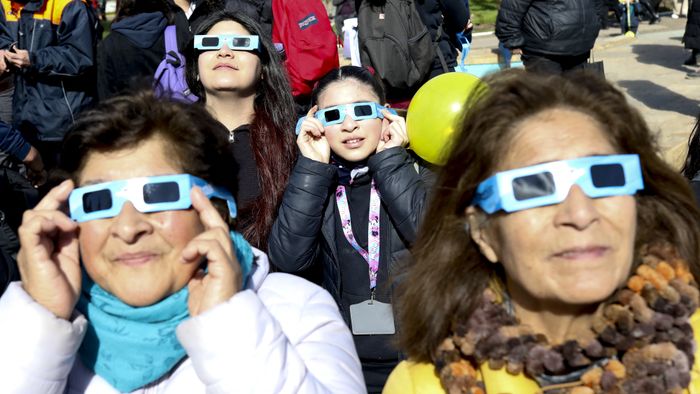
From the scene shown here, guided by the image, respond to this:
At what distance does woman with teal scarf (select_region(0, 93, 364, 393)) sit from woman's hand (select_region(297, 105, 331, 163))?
1049 mm

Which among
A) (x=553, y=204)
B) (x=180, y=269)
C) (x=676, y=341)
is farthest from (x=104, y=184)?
(x=676, y=341)

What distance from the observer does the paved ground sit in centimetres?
920

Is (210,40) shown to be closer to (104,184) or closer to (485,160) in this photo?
(104,184)

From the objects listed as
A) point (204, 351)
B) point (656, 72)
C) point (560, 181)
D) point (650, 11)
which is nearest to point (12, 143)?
point (204, 351)

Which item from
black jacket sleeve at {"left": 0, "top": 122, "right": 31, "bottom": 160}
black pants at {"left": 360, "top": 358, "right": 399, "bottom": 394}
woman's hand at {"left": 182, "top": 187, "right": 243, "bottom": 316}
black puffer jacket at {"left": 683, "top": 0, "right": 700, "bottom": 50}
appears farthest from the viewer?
black puffer jacket at {"left": 683, "top": 0, "right": 700, "bottom": 50}

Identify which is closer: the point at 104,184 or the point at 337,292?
the point at 104,184

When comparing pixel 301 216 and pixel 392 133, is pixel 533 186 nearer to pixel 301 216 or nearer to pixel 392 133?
pixel 301 216

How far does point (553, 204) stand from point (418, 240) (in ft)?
1.88

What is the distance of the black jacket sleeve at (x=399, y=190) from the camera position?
137 inches

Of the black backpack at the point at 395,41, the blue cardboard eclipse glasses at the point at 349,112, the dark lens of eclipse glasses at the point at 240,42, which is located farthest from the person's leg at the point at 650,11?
the blue cardboard eclipse glasses at the point at 349,112

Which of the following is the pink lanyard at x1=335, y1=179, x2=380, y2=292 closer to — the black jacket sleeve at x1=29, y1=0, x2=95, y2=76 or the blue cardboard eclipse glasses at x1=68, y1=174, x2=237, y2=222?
the blue cardboard eclipse glasses at x1=68, y1=174, x2=237, y2=222

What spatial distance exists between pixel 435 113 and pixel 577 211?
171 cm

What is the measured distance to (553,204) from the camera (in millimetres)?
2102

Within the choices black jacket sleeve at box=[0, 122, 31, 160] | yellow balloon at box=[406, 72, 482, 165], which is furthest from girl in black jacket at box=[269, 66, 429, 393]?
black jacket sleeve at box=[0, 122, 31, 160]
